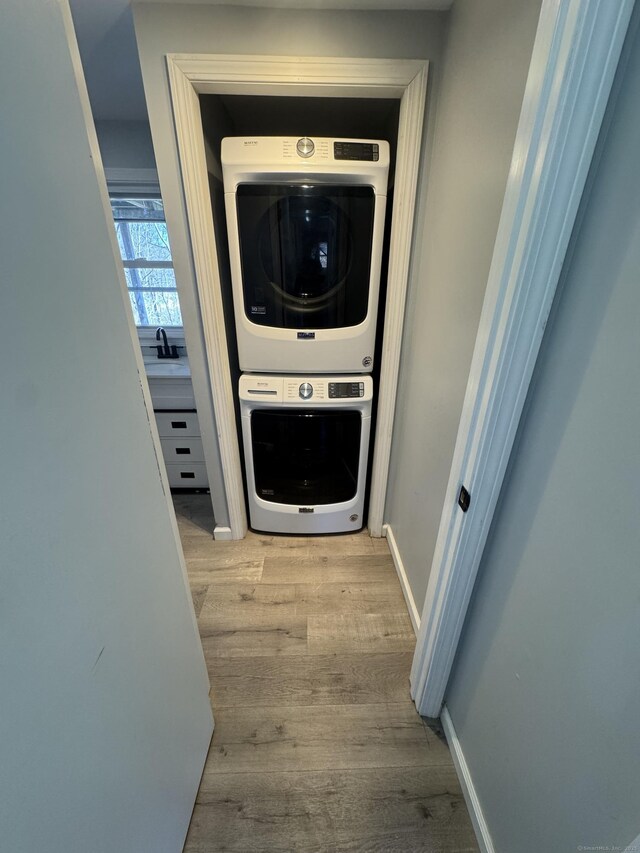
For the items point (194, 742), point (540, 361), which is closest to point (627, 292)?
point (540, 361)

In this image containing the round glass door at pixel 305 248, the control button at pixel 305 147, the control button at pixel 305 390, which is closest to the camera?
the control button at pixel 305 147

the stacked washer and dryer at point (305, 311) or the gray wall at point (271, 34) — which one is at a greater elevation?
the gray wall at point (271, 34)

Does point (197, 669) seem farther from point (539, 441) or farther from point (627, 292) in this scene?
point (627, 292)

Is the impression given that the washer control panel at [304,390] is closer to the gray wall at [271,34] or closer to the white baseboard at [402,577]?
the white baseboard at [402,577]

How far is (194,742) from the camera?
0.98 metres

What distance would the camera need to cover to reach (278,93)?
3.94ft

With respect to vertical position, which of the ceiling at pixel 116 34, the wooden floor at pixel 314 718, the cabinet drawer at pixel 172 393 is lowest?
the wooden floor at pixel 314 718

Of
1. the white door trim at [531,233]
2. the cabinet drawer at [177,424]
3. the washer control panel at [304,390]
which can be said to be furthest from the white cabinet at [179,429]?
the white door trim at [531,233]

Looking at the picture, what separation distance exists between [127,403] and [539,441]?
790 millimetres

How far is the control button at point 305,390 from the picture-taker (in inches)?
62.6

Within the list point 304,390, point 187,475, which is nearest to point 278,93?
point 304,390

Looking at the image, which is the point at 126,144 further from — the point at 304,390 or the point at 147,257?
the point at 304,390

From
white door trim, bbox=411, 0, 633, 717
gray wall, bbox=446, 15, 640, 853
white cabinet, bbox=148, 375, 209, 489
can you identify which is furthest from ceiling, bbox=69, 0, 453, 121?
white cabinet, bbox=148, 375, 209, 489

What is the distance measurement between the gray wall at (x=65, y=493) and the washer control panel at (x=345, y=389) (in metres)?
1.00
